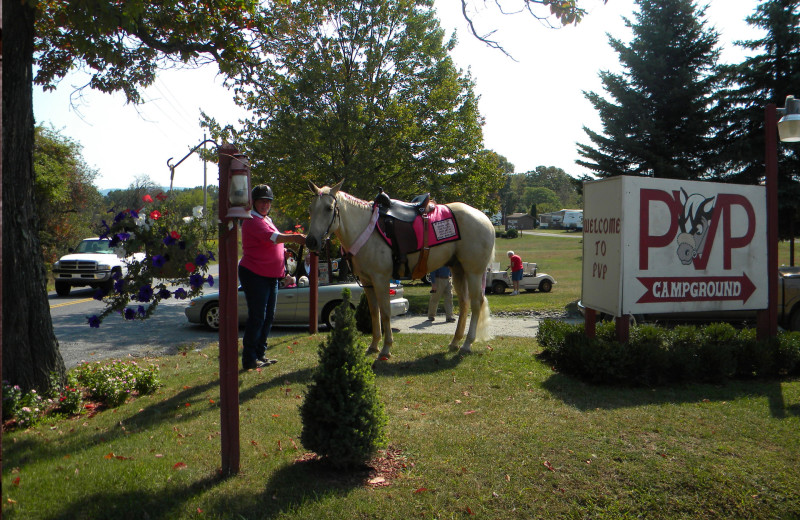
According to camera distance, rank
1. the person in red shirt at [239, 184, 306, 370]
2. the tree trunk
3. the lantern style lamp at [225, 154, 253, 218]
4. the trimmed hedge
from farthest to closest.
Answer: the person in red shirt at [239, 184, 306, 370] → the trimmed hedge → the tree trunk → the lantern style lamp at [225, 154, 253, 218]

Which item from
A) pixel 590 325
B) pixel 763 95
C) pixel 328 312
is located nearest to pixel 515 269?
pixel 763 95

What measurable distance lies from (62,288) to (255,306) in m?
17.3

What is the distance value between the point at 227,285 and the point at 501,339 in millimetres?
6928

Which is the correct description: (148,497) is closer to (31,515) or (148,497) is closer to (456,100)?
(31,515)

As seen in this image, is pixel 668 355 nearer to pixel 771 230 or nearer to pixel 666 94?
pixel 771 230

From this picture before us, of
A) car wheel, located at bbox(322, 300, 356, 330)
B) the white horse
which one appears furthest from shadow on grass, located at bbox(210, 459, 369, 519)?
car wheel, located at bbox(322, 300, 356, 330)

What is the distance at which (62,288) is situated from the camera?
68.9 ft

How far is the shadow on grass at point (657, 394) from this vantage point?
245 inches

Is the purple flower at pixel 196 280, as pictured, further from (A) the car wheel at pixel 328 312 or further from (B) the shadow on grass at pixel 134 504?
(A) the car wheel at pixel 328 312

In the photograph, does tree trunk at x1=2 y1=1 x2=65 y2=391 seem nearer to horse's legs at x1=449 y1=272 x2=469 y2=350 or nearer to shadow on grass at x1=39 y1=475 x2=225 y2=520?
shadow on grass at x1=39 y1=475 x2=225 y2=520

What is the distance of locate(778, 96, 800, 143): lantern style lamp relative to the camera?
7547 millimetres

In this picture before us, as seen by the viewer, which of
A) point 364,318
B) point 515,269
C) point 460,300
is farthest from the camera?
point 515,269

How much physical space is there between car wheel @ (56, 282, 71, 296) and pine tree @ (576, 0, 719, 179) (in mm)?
20134

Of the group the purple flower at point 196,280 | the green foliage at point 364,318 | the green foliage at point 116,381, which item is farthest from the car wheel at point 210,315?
the purple flower at point 196,280
